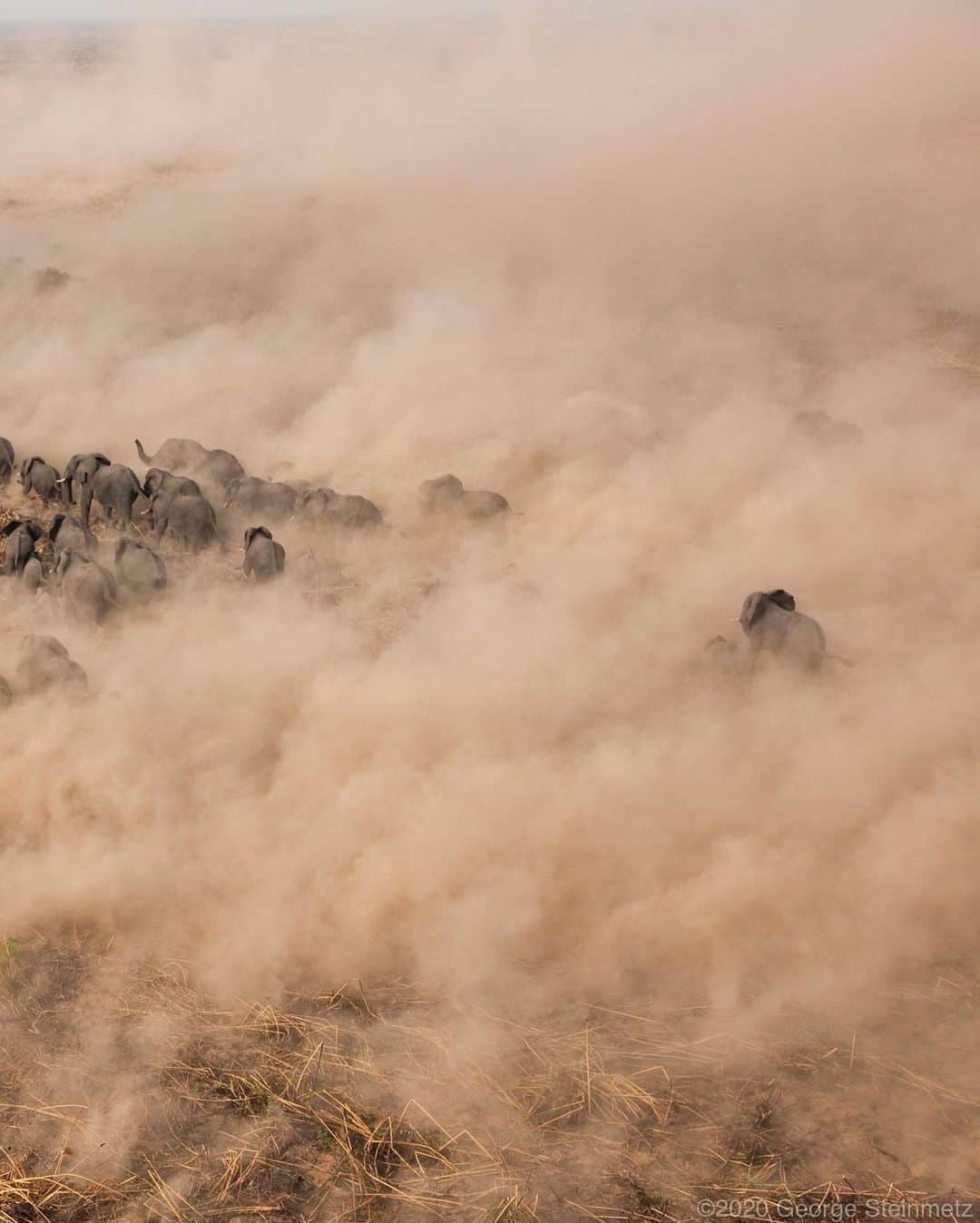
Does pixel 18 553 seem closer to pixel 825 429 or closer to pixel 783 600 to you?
pixel 783 600

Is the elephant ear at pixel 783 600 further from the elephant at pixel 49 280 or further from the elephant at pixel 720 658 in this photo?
the elephant at pixel 49 280

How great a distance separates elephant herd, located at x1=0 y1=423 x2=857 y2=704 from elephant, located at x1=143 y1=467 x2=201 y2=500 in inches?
0.4

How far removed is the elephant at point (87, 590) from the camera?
6.68 metres

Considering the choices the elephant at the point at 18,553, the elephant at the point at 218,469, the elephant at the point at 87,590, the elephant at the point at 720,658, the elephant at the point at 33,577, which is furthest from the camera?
the elephant at the point at 218,469

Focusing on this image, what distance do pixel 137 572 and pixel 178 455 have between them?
243cm

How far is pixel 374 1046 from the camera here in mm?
3992

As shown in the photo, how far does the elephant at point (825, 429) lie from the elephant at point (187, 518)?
5.28 m

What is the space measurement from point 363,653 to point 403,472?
9.74ft

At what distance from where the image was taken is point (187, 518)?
797cm

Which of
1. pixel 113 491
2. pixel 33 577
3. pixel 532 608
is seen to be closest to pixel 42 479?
pixel 113 491

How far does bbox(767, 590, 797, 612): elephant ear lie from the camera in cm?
625

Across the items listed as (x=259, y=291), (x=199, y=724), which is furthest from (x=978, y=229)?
(x=199, y=724)

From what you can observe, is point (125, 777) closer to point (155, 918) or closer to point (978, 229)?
point (155, 918)

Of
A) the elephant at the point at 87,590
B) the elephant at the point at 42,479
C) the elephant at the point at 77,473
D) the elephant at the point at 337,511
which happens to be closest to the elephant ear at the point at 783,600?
the elephant at the point at 337,511
